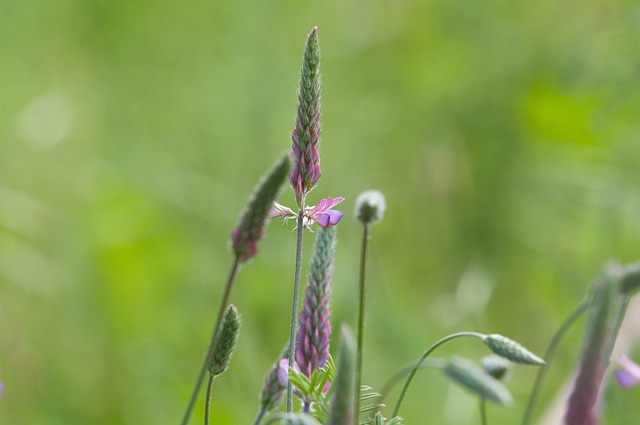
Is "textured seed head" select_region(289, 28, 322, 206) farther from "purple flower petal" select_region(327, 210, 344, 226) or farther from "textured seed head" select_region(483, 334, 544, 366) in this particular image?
"textured seed head" select_region(483, 334, 544, 366)

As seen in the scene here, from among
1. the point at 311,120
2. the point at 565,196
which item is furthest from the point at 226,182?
the point at 311,120

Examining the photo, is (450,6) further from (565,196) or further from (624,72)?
(624,72)

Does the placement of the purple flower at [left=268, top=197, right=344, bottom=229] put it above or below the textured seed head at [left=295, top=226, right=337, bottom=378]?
above

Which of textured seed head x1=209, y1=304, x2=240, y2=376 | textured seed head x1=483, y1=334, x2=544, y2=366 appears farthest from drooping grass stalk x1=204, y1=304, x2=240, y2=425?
textured seed head x1=483, y1=334, x2=544, y2=366

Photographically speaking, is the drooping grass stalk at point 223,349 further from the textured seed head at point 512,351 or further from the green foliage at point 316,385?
the textured seed head at point 512,351

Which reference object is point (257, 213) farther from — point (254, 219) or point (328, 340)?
point (328, 340)

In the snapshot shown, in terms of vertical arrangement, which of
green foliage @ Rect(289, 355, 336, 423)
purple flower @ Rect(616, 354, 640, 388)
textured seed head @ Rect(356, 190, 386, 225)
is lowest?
green foliage @ Rect(289, 355, 336, 423)

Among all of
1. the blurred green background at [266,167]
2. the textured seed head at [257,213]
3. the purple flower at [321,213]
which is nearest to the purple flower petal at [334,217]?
the purple flower at [321,213]

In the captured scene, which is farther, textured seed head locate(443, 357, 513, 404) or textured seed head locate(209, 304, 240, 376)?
textured seed head locate(209, 304, 240, 376)

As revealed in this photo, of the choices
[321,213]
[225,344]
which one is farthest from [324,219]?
[225,344]
